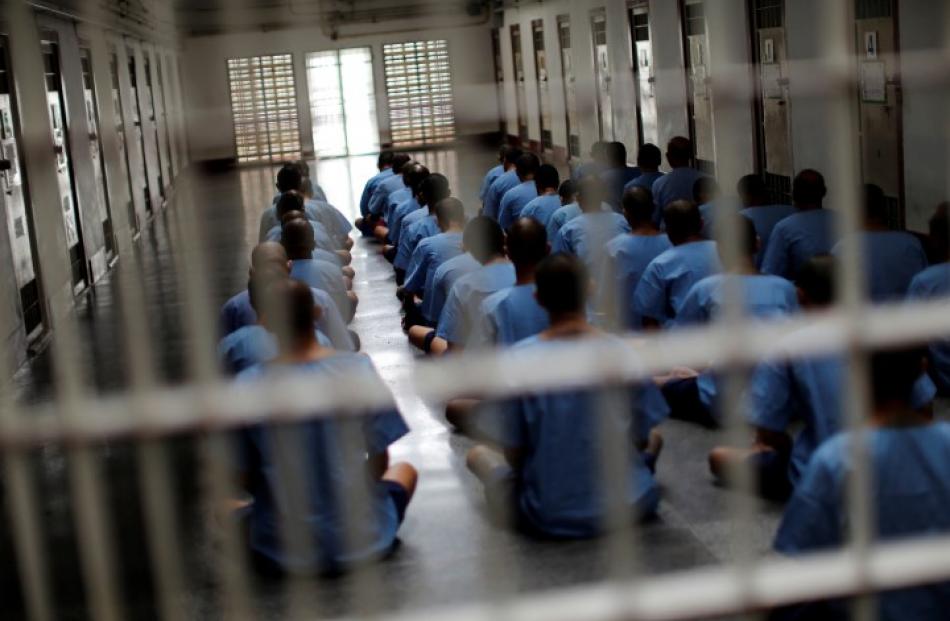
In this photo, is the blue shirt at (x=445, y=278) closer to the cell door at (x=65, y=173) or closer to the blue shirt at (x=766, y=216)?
the blue shirt at (x=766, y=216)

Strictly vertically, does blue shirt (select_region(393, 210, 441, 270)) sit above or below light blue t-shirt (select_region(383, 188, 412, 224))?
below

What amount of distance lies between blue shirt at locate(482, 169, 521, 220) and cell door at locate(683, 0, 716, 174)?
1.25 meters

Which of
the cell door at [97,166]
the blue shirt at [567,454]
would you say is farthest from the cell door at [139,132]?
the blue shirt at [567,454]

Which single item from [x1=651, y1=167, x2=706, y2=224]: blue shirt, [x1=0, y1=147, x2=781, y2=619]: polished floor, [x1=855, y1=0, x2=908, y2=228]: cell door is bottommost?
[x1=0, y1=147, x2=781, y2=619]: polished floor

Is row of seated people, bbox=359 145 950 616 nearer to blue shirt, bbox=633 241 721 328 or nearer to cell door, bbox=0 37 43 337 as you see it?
blue shirt, bbox=633 241 721 328

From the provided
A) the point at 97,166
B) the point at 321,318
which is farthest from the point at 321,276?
the point at 97,166

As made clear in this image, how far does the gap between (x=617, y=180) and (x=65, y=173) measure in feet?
12.3

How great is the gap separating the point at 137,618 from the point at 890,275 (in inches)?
95.5

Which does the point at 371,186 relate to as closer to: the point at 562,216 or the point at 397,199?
the point at 397,199

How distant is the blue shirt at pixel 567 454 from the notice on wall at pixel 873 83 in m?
3.00

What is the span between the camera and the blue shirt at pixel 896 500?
206 centimetres

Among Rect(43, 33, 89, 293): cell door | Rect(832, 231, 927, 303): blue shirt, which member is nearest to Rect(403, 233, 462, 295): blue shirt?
Rect(832, 231, 927, 303): blue shirt

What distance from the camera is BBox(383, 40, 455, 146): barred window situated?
1271 millimetres

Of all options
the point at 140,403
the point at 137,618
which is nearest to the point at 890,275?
the point at 137,618
